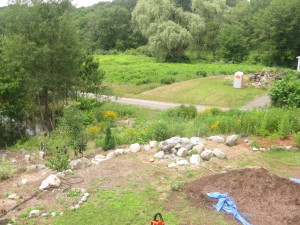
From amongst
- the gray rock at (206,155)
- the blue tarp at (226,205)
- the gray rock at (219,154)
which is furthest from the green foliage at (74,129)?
the blue tarp at (226,205)

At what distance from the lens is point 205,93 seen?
2589cm

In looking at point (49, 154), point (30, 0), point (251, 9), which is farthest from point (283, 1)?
point (49, 154)

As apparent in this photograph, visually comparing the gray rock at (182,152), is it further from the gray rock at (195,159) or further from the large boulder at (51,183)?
the large boulder at (51,183)

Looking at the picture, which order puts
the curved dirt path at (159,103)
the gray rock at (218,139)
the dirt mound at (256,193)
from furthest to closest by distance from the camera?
the curved dirt path at (159,103) → the gray rock at (218,139) → the dirt mound at (256,193)

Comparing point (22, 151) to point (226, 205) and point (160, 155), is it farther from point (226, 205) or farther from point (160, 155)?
point (226, 205)

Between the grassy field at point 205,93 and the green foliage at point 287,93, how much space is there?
3409 mm

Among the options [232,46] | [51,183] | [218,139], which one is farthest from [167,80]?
[51,183]

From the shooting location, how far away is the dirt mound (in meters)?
6.05

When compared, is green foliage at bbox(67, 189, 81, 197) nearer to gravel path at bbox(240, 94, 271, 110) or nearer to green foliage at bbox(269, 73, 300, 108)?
green foliage at bbox(269, 73, 300, 108)

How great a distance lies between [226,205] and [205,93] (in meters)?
20.0

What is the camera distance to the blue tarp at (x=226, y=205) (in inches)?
241

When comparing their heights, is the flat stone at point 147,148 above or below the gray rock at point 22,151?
above

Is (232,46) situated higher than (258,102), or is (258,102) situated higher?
(232,46)

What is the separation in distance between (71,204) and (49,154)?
21.2 ft
